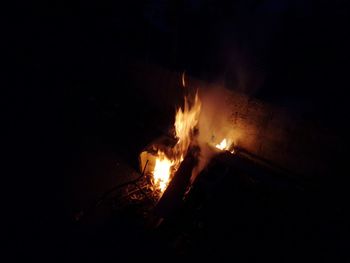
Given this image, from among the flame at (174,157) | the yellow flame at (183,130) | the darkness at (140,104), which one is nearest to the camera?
the darkness at (140,104)

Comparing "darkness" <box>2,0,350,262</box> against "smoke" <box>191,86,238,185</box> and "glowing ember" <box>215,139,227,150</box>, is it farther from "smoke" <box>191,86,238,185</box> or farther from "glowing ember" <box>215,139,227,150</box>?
"glowing ember" <box>215,139,227,150</box>

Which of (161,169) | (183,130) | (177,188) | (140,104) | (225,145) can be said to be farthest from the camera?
(140,104)

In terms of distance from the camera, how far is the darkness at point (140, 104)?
456 cm

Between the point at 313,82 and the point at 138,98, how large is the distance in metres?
4.81

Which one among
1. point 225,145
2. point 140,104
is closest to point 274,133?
point 225,145

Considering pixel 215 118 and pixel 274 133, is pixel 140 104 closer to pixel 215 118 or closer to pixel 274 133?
pixel 215 118

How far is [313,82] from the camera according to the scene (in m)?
7.21

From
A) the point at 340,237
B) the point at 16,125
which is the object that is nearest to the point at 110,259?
the point at 340,237

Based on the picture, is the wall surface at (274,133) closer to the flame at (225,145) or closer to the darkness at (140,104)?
the flame at (225,145)

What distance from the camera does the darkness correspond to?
4.56 meters

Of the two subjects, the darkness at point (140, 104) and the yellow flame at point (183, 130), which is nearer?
the darkness at point (140, 104)

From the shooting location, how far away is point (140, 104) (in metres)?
7.81

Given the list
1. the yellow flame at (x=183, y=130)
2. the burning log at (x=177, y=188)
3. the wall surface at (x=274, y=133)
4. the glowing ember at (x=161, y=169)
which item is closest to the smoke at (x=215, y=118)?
the wall surface at (x=274, y=133)

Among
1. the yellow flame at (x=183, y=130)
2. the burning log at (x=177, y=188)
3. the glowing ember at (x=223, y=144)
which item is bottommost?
the burning log at (x=177, y=188)
